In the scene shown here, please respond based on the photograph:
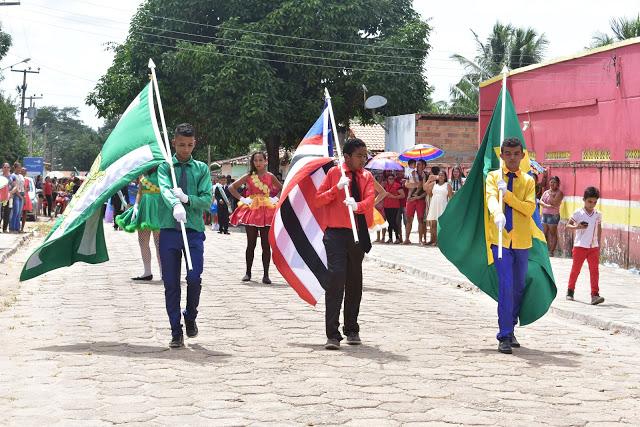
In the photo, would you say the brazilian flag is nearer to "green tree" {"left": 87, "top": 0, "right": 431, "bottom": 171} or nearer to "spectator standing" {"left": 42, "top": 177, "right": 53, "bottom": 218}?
"green tree" {"left": 87, "top": 0, "right": 431, "bottom": 171}

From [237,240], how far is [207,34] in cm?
1610

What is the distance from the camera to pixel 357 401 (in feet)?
21.4

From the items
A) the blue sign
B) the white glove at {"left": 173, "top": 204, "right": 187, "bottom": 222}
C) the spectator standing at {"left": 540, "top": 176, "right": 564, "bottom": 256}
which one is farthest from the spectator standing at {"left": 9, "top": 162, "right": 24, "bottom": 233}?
the blue sign

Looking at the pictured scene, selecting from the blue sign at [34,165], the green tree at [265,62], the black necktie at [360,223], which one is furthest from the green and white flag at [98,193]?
the blue sign at [34,165]

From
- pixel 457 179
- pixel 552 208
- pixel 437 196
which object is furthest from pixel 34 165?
pixel 552 208

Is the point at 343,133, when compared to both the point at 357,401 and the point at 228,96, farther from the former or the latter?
the point at 357,401

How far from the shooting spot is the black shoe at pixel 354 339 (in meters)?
8.95

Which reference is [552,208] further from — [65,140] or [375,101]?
[65,140]

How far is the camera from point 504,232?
8.91m

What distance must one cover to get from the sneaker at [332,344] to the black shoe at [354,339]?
10.8 inches

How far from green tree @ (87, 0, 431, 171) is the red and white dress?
22.1m

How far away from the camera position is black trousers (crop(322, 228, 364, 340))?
8.78m

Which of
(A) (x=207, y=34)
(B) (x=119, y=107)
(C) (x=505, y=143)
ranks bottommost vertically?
(C) (x=505, y=143)

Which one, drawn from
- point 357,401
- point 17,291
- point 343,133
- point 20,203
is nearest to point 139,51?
point 343,133
